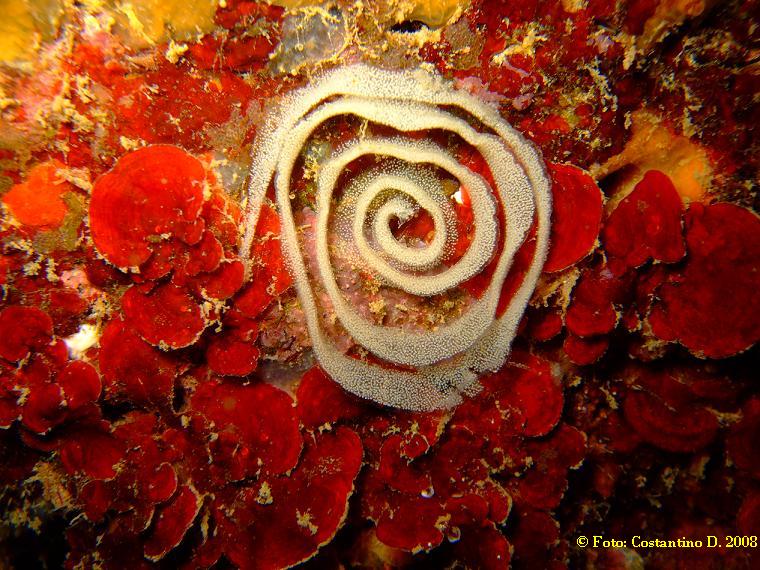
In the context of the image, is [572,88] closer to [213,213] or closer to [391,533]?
[213,213]

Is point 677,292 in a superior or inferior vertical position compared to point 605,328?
superior

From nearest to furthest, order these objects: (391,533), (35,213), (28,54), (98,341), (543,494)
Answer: (28,54), (35,213), (98,341), (391,533), (543,494)

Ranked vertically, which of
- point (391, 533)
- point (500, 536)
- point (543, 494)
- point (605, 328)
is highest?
point (605, 328)

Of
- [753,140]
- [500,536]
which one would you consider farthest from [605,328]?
[500,536]
